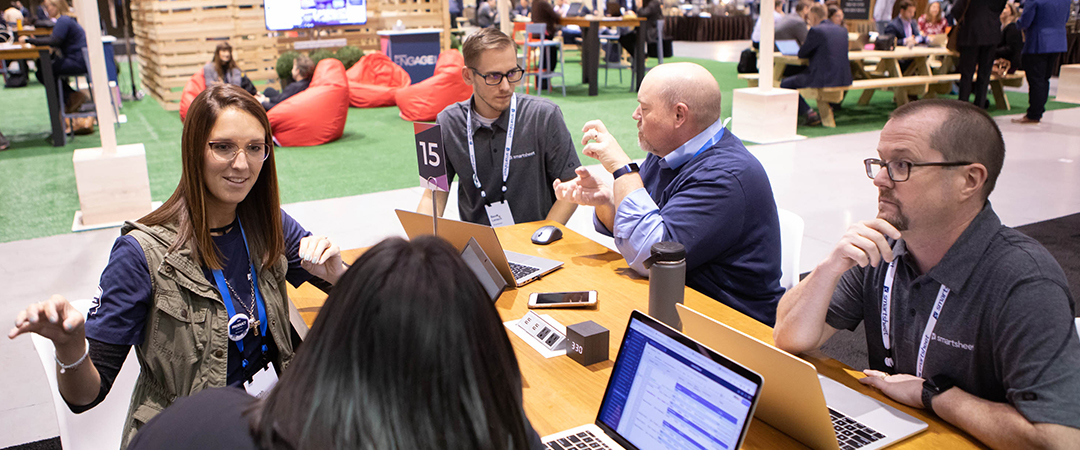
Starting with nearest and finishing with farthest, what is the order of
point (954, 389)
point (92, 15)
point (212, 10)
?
point (954, 389)
point (92, 15)
point (212, 10)

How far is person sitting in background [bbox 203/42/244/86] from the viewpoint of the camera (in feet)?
29.2

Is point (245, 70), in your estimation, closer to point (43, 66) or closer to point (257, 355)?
point (43, 66)

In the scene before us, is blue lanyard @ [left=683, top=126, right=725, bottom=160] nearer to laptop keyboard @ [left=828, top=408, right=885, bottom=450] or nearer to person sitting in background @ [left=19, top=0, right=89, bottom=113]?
laptop keyboard @ [left=828, top=408, right=885, bottom=450]

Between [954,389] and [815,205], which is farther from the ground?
[954,389]

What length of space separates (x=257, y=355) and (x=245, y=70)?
10.9m

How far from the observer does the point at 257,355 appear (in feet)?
6.50

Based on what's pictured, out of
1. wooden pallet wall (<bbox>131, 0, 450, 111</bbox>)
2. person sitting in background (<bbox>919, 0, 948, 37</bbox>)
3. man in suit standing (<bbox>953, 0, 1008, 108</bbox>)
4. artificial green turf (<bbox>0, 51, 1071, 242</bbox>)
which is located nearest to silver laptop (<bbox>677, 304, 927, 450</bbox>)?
artificial green turf (<bbox>0, 51, 1071, 242</bbox>)

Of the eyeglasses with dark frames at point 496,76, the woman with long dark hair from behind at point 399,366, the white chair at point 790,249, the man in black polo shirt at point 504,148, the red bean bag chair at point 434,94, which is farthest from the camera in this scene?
the red bean bag chair at point 434,94

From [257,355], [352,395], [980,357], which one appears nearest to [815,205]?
[980,357]

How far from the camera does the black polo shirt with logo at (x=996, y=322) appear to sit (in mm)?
1467

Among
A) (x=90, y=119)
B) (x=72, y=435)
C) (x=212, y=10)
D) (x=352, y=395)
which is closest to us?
(x=352, y=395)

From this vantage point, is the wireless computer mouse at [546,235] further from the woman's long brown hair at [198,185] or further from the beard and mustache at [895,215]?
the beard and mustache at [895,215]

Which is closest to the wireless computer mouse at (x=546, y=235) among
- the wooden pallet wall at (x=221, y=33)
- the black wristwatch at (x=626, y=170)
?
the black wristwatch at (x=626, y=170)

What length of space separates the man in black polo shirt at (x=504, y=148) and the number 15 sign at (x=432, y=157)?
925 millimetres
